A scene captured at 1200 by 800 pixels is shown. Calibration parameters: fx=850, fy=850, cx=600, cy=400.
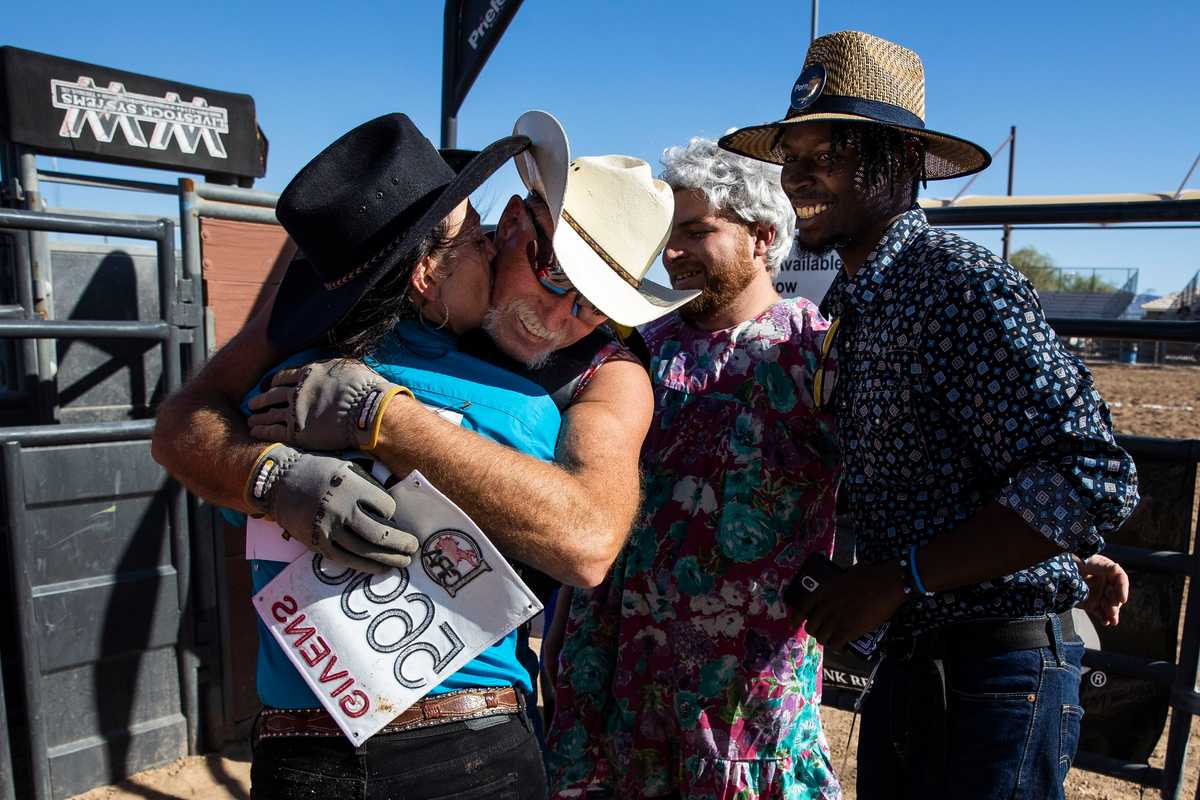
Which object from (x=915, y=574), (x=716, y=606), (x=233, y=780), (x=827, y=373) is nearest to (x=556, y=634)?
(x=716, y=606)

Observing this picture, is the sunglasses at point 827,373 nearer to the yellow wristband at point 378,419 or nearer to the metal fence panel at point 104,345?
the yellow wristband at point 378,419

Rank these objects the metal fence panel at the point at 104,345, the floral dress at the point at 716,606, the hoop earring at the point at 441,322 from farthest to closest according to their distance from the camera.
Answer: the metal fence panel at the point at 104,345
the floral dress at the point at 716,606
the hoop earring at the point at 441,322

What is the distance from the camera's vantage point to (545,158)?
147cm

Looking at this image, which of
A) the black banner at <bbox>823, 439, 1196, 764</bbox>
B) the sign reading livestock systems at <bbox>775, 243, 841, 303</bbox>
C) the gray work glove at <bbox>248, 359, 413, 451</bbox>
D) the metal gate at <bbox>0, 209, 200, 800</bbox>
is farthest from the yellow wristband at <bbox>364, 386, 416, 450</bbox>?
the sign reading livestock systems at <bbox>775, 243, 841, 303</bbox>

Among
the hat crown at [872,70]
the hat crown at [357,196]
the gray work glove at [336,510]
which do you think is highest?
the hat crown at [872,70]

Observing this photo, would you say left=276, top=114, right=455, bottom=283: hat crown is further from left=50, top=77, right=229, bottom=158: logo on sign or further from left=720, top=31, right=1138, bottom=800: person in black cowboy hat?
left=50, top=77, right=229, bottom=158: logo on sign

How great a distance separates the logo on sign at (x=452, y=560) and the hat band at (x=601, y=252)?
1.92 feet

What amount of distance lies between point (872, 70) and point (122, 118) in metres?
3.73

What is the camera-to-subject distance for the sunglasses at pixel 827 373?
194cm

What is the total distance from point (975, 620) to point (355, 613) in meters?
1.15

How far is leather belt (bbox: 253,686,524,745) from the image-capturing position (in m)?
1.30

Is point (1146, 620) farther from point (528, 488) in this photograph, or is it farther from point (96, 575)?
point (96, 575)

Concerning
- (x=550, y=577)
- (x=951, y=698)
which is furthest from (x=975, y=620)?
(x=550, y=577)

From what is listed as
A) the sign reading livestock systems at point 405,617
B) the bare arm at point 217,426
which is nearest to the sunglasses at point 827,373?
the sign reading livestock systems at point 405,617
